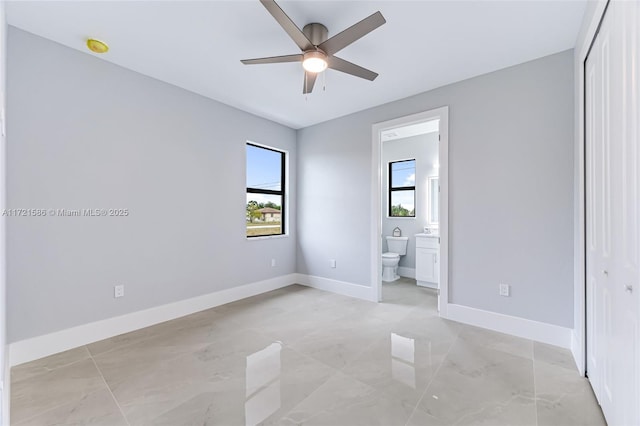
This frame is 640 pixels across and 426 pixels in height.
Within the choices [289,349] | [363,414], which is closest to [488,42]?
[363,414]

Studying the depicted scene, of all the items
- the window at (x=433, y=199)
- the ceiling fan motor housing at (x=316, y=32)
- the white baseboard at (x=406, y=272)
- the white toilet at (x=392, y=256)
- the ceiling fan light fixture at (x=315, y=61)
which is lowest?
the white baseboard at (x=406, y=272)

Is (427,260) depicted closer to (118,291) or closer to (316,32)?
(316,32)

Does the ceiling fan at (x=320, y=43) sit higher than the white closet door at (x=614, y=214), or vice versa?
the ceiling fan at (x=320, y=43)

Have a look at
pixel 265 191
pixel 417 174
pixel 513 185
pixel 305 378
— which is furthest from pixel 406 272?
pixel 305 378

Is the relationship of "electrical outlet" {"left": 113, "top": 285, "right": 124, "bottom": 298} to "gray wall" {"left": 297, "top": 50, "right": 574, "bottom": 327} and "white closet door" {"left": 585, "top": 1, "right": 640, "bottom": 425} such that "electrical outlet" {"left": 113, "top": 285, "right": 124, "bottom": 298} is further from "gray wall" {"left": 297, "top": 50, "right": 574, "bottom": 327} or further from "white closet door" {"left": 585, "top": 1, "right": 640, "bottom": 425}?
"white closet door" {"left": 585, "top": 1, "right": 640, "bottom": 425}

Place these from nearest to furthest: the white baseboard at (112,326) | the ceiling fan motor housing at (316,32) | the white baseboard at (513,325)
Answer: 1. the ceiling fan motor housing at (316,32)
2. the white baseboard at (112,326)
3. the white baseboard at (513,325)

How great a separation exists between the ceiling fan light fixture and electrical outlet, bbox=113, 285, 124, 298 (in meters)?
2.70

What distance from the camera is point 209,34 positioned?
2.30 meters

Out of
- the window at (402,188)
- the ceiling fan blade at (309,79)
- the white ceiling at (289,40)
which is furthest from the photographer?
the window at (402,188)

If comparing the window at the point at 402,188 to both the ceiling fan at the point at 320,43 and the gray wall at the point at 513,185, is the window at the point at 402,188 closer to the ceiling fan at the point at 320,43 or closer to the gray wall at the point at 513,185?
the gray wall at the point at 513,185

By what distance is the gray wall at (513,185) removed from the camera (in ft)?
8.29

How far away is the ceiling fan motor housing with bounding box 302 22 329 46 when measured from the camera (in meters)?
2.14

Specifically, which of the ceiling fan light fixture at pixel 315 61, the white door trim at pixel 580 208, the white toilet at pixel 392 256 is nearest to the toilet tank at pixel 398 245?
the white toilet at pixel 392 256

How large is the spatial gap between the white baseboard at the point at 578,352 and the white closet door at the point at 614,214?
8 centimetres
